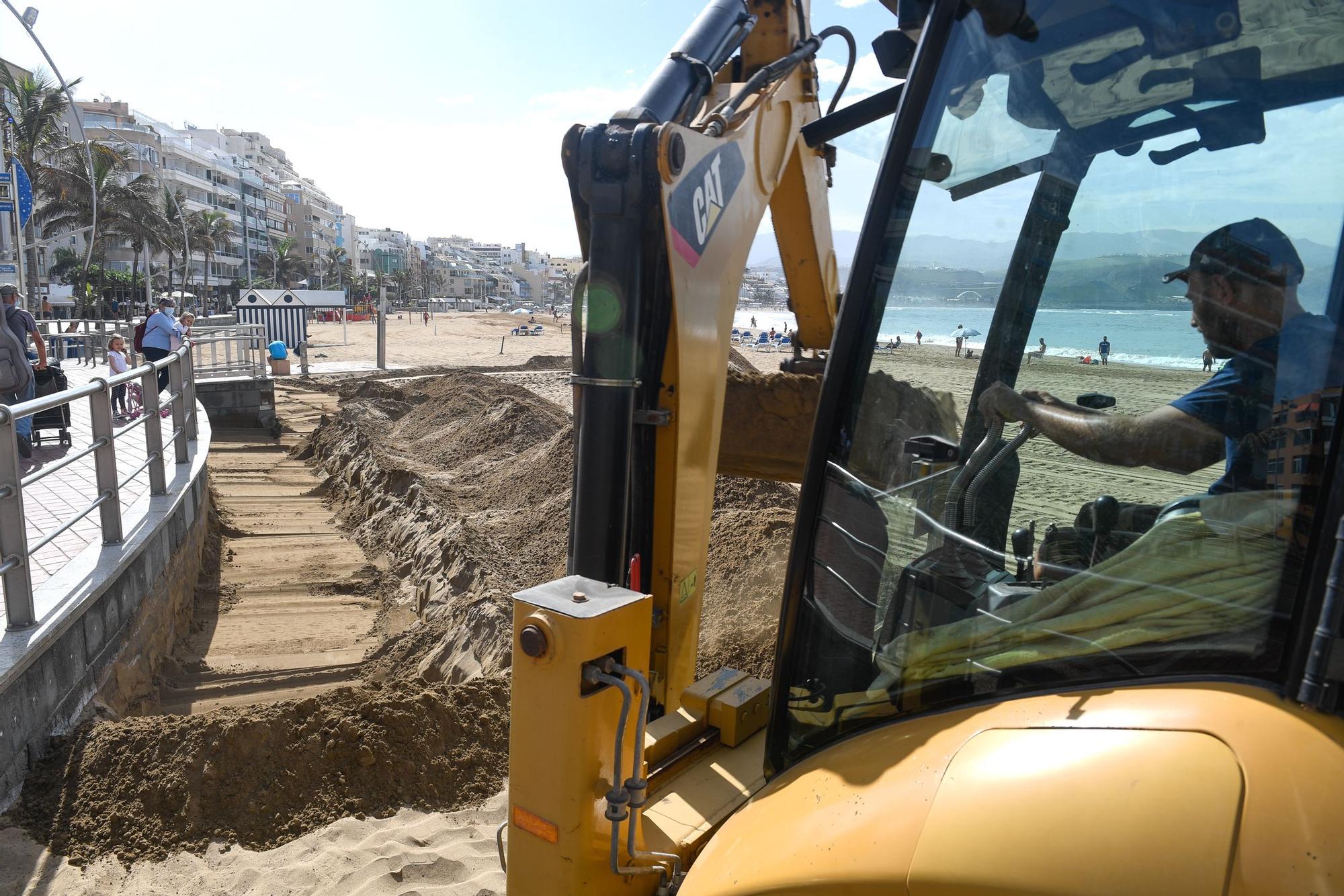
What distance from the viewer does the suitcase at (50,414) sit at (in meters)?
9.13

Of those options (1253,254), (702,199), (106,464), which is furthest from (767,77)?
(106,464)

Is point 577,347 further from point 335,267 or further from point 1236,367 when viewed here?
point 335,267

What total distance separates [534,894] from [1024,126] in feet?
6.67

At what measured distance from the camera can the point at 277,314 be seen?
23.2 meters

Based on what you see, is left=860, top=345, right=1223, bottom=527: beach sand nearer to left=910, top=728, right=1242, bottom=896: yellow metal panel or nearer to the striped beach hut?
left=910, top=728, right=1242, bottom=896: yellow metal panel

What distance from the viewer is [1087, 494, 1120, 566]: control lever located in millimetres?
1633

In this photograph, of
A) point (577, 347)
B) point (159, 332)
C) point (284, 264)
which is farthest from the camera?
point (284, 264)

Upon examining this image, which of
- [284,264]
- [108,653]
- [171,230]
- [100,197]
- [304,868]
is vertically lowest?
[304,868]

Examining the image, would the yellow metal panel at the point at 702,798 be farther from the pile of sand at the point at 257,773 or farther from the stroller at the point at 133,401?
the stroller at the point at 133,401

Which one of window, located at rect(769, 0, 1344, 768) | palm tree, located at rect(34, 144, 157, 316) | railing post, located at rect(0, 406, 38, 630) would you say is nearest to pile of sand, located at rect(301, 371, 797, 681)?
railing post, located at rect(0, 406, 38, 630)

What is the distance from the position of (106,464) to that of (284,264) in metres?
102

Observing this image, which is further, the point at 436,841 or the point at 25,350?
the point at 25,350

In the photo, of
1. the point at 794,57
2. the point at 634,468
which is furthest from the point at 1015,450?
the point at 794,57

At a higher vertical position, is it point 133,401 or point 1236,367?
point 1236,367
